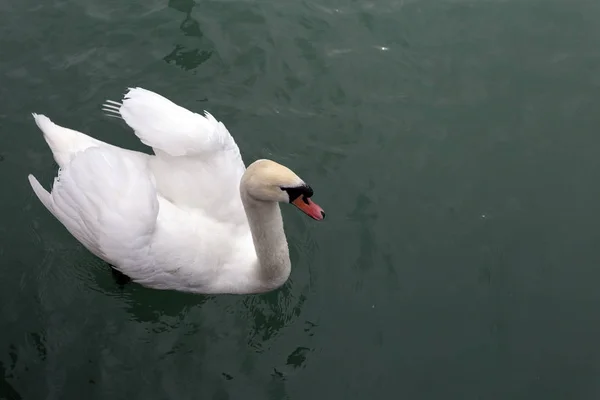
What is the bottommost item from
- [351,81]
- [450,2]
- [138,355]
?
[138,355]

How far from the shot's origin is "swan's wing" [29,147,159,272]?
556cm

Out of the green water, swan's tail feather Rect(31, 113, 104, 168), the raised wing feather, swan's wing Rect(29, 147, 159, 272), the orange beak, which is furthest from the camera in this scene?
swan's tail feather Rect(31, 113, 104, 168)

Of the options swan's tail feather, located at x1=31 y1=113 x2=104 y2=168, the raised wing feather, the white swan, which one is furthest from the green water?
the raised wing feather

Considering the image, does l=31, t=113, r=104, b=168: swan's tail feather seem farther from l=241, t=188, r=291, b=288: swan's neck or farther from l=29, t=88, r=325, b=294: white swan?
l=241, t=188, r=291, b=288: swan's neck

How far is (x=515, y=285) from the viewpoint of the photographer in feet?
22.2

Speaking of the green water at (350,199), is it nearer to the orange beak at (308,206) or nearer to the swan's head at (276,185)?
the orange beak at (308,206)

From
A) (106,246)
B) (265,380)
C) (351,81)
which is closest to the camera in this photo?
(106,246)

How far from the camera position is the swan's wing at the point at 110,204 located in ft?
18.2

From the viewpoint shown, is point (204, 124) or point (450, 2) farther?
point (450, 2)

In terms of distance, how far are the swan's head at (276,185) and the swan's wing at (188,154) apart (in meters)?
0.85

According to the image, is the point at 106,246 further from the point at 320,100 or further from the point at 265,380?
the point at 320,100

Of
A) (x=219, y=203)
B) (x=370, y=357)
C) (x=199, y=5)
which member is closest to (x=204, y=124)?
(x=219, y=203)

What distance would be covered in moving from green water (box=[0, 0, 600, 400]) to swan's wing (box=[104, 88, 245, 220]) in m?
0.88

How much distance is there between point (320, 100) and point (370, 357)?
9.39 feet
